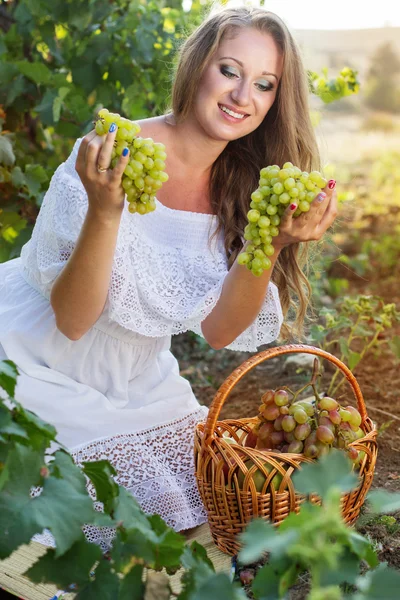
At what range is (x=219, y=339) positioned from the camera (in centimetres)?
205

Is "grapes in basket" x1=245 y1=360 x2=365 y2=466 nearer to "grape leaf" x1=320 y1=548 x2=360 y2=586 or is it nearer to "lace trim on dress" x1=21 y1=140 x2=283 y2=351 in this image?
"lace trim on dress" x1=21 y1=140 x2=283 y2=351

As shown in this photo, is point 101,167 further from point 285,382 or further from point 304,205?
point 285,382

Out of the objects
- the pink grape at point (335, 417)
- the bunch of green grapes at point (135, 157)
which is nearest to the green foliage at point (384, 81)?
the pink grape at point (335, 417)

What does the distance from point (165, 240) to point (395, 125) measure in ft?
24.1

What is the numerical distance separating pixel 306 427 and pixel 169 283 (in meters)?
0.54

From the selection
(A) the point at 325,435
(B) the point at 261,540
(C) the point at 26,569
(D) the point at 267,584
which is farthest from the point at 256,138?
(B) the point at 261,540

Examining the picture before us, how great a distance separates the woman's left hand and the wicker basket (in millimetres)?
254

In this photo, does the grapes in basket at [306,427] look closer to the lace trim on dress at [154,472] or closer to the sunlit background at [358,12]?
the lace trim on dress at [154,472]

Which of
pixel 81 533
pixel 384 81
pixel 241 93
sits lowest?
pixel 384 81

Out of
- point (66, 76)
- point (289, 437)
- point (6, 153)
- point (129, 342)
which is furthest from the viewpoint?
point (66, 76)

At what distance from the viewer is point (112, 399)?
6.81 feet

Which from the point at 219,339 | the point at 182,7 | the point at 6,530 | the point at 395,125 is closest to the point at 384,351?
the point at 219,339

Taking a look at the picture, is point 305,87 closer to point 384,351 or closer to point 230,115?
point 230,115

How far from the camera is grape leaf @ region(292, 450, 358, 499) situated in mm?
787
